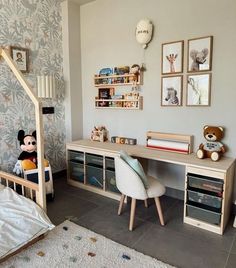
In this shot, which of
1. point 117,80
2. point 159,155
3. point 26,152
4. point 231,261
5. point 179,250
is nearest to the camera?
point 231,261

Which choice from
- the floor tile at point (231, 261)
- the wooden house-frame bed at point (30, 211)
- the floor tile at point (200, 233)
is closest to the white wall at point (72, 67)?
the wooden house-frame bed at point (30, 211)

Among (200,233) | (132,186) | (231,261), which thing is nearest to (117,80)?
(132,186)

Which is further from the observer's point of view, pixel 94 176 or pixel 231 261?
pixel 94 176

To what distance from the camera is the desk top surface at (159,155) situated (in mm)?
2221

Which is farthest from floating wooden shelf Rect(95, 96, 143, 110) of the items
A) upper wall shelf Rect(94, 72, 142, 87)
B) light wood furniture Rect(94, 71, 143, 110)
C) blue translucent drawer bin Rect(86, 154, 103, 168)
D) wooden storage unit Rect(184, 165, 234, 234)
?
wooden storage unit Rect(184, 165, 234, 234)

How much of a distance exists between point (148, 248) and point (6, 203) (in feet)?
4.32

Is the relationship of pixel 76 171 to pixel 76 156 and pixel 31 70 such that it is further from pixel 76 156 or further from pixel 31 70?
pixel 31 70

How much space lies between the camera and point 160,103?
2.89 meters

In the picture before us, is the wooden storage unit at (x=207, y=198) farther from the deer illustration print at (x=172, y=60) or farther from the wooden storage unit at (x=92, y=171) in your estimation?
the deer illustration print at (x=172, y=60)

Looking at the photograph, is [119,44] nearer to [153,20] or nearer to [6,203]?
[153,20]

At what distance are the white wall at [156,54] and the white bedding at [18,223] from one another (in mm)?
1606

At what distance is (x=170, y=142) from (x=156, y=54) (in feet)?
3.58

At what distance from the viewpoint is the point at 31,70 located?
3.14 m

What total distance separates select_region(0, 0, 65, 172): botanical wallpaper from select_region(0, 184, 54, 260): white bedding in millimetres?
1024
